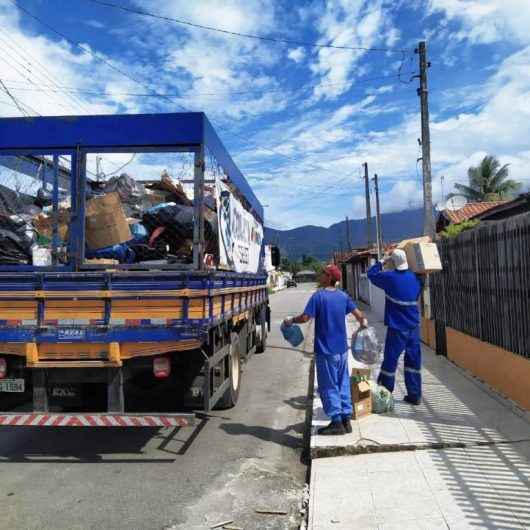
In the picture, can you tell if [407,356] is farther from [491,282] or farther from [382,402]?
[491,282]

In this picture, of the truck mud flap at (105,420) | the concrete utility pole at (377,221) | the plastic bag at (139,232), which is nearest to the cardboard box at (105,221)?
the plastic bag at (139,232)

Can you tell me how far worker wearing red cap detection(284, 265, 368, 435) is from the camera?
5605 mm

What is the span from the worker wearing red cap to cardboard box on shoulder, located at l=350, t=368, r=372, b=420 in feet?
1.36

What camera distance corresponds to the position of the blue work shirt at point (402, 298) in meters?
6.45

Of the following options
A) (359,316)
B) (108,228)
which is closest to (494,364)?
(359,316)

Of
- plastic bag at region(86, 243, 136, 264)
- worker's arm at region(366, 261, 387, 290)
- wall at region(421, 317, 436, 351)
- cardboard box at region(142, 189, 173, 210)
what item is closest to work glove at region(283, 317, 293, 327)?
worker's arm at region(366, 261, 387, 290)

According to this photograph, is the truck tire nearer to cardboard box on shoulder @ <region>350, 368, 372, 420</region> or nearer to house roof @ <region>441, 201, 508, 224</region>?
cardboard box on shoulder @ <region>350, 368, 372, 420</region>

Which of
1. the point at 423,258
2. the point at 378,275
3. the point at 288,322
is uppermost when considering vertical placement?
the point at 423,258

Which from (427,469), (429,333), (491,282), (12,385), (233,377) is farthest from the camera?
(429,333)

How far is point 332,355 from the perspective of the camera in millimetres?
5629

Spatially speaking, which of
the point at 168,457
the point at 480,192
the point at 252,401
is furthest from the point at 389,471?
the point at 480,192

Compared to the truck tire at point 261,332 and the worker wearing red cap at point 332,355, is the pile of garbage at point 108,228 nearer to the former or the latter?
the worker wearing red cap at point 332,355

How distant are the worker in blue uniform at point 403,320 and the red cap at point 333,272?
933mm

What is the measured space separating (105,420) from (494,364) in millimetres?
4989
